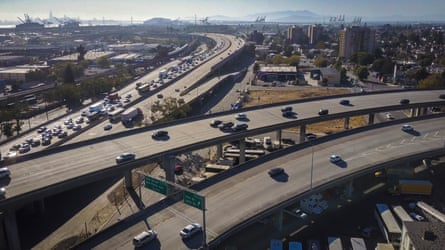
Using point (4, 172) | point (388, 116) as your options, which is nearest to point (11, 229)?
A: point (4, 172)

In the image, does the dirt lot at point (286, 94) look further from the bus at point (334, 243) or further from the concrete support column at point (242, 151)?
the bus at point (334, 243)

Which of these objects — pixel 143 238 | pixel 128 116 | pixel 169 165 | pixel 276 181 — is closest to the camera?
pixel 143 238

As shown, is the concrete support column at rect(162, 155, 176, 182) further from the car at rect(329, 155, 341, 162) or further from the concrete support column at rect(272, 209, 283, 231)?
→ the car at rect(329, 155, 341, 162)

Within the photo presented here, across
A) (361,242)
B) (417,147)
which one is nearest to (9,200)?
(361,242)

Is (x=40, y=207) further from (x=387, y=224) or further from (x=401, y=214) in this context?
(x=401, y=214)

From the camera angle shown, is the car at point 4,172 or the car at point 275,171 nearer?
the car at point 4,172

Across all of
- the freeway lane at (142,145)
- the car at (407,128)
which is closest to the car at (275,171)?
the freeway lane at (142,145)
